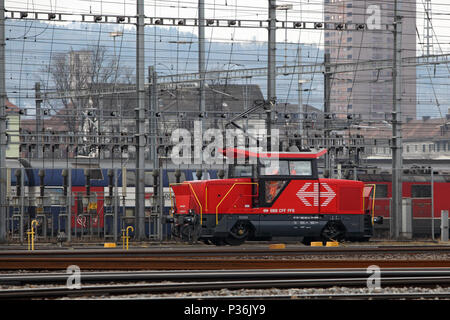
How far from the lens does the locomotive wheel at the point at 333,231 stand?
87.5ft

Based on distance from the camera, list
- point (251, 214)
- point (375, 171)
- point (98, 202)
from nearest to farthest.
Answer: point (251, 214)
point (98, 202)
point (375, 171)

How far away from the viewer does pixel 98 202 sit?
33562mm

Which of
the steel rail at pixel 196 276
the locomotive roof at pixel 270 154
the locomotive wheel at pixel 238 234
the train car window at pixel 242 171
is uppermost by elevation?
the locomotive roof at pixel 270 154

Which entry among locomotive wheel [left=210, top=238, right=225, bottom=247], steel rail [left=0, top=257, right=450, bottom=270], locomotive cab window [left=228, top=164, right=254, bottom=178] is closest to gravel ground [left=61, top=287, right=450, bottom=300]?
steel rail [left=0, top=257, right=450, bottom=270]

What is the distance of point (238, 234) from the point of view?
85.0 ft

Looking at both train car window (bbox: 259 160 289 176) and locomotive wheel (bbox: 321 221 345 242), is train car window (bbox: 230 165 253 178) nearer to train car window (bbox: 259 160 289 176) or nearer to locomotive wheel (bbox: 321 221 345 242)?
train car window (bbox: 259 160 289 176)

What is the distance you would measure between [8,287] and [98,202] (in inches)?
817

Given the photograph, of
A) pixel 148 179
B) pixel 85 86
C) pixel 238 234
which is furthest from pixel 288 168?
pixel 85 86

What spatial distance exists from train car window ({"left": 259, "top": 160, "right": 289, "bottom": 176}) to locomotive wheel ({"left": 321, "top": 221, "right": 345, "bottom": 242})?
246 centimetres

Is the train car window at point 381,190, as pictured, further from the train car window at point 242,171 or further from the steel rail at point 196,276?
the steel rail at point 196,276

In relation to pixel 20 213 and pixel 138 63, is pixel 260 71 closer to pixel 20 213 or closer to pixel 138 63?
pixel 138 63

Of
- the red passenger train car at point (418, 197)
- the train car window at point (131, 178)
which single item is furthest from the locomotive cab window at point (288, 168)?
the train car window at point (131, 178)

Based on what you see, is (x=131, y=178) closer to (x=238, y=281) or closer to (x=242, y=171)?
(x=242, y=171)
